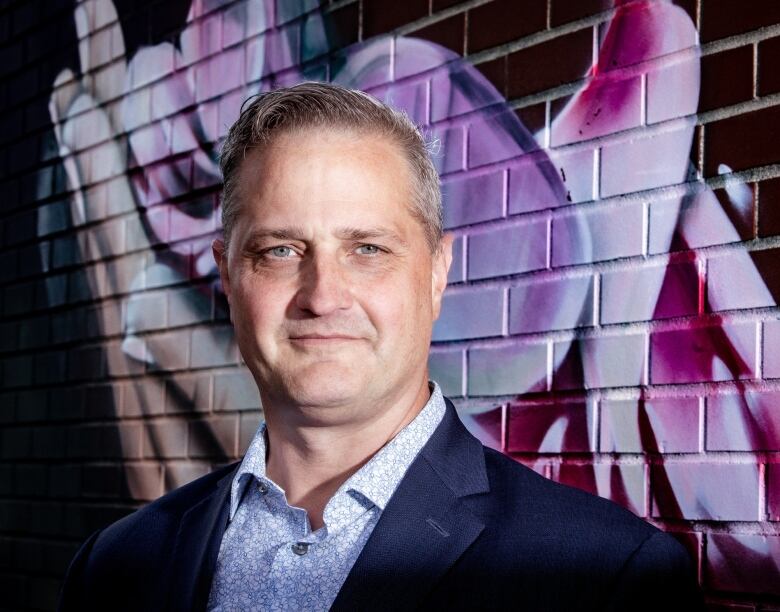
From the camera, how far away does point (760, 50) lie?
209cm

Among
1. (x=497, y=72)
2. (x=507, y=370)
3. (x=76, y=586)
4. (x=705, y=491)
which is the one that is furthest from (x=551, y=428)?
(x=76, y=586)

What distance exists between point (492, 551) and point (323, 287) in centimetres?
56

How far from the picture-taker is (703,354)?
2.15 m

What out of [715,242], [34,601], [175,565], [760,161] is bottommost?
[34,601]

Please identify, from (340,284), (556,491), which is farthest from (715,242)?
(340,284)

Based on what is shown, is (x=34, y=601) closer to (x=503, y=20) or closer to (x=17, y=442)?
(x=17, y=442)

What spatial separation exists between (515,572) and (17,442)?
10.0 ft

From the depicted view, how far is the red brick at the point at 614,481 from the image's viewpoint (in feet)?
7.42

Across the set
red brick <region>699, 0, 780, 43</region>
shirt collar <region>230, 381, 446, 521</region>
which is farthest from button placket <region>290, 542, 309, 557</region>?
red brick <region>699, 0, 780, 43</region>

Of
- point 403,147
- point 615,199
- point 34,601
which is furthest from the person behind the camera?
point 34,601

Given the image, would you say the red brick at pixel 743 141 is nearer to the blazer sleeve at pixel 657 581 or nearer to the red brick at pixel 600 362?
the red brick at pixel 600 362

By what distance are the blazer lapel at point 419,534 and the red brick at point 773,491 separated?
0.51m

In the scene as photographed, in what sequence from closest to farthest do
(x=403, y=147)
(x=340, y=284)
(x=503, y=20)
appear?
(x=340, y=284), (x=403, y=147), (x=503, y=20)

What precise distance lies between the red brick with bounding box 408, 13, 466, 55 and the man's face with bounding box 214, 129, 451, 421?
73 centimetres
